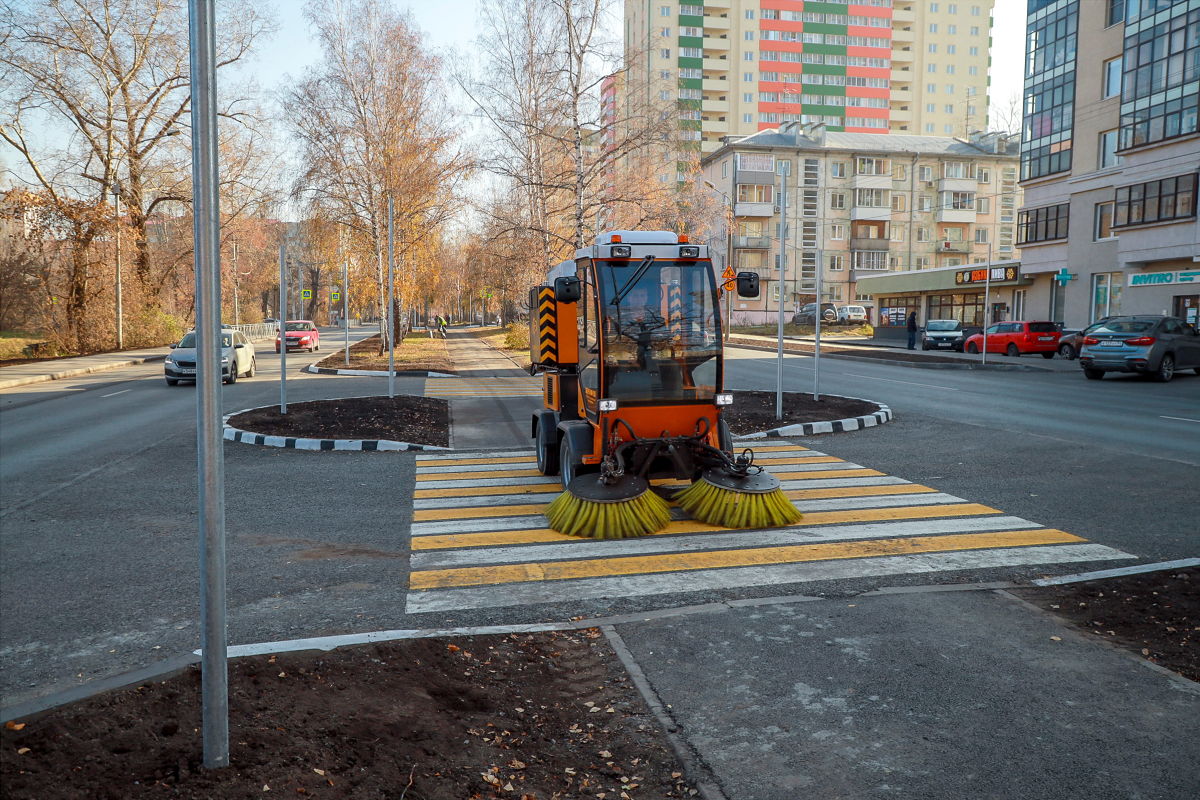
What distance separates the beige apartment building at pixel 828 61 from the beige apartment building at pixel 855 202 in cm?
1637

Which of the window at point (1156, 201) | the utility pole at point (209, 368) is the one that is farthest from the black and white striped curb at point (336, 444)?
the window at point (1156, 201)

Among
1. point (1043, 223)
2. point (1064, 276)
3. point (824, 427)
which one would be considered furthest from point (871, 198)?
point (824, 427)

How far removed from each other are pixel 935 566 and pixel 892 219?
253ft

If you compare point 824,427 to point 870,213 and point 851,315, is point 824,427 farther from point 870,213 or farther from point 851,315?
point 870,213

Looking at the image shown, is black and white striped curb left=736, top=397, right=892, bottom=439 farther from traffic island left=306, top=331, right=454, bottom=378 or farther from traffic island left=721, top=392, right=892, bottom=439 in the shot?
traffic island left=306, top=331, right=454, bottom=378

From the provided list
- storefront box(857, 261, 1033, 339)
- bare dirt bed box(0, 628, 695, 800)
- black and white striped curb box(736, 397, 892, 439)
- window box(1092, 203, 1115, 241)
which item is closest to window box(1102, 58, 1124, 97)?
window box(1092, 203, 1115, 241)

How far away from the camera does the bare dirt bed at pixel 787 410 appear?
45.4ft

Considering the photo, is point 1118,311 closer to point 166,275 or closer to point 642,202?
point 642,202

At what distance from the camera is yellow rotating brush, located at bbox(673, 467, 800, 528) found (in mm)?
7285

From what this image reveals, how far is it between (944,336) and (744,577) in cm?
3855

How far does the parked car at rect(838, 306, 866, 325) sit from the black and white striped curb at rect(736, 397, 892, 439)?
5380cm

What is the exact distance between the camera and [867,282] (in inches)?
2462

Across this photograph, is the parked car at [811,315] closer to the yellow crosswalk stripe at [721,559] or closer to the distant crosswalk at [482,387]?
the distant crosswalk at [482,387]

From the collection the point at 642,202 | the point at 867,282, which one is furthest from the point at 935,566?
the point at 867,282
